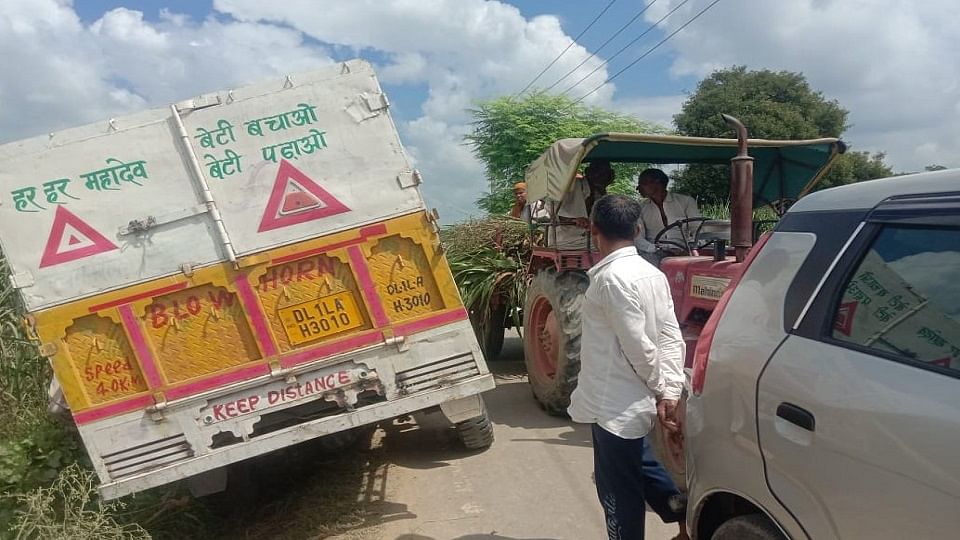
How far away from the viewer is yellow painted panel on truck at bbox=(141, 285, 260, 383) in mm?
3703

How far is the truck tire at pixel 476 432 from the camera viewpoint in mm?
5180

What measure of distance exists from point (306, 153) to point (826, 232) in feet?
8.78

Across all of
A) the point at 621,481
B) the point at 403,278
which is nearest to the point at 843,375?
the point at 621,481

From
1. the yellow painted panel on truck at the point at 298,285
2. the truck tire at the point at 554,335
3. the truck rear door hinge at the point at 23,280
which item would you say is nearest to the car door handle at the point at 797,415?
the yellow painted panel on truck at the point at 298,285

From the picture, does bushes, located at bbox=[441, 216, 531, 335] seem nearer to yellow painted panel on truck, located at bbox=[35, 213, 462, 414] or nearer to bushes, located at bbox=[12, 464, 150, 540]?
yellow painted panel on truck, located at bbox=[35, 213, 462, 414]

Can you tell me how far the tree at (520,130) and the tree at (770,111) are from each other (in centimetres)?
916

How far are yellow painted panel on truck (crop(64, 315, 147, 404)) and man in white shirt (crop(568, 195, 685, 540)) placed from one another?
7.76 feet

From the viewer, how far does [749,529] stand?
88.7 inches

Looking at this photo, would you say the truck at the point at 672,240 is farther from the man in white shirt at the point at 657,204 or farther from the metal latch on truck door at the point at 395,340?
the metal latch on truck door at the point at 395,340

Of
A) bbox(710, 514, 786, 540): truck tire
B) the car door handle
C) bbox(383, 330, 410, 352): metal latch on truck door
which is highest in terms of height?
bbox(383, 330, 410, 352): metal latch on truck door

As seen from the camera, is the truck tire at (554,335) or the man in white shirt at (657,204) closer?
the truck tire at (554,335)

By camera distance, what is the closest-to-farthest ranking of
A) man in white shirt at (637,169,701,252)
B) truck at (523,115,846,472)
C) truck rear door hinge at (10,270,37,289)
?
truck rear door hinge at (10,270,37,289) < truck at (523,115,846,472) < man in white shirt at (637,169,701,252)

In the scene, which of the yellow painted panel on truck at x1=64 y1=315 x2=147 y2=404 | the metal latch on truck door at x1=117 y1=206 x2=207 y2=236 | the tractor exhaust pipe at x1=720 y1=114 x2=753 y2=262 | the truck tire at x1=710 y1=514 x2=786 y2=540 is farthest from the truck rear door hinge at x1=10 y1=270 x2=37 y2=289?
the tractor exhaust pipe at x1=720 y1=114 x2=753 y2=262

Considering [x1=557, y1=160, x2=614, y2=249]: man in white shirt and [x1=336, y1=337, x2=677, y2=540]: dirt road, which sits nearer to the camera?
[x1=336, y1=337, x2=677, y2=540]: dirt road
